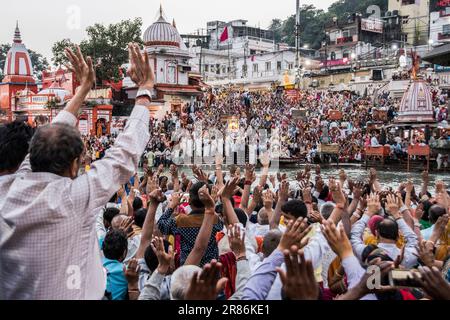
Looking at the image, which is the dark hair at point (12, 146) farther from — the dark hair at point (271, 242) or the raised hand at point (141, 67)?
the dark hair at point (271, 242)

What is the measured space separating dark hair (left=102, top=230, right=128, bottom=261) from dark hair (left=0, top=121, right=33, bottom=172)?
1027mm

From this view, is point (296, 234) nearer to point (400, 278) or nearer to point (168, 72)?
point (400, 278)

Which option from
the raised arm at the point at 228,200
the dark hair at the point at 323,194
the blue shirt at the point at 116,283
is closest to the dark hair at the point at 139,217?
the raised arm at the point at 228,200

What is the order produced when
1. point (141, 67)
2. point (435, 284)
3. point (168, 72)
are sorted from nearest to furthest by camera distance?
point (435, 284) < point (141, 67) < point (168, 72)

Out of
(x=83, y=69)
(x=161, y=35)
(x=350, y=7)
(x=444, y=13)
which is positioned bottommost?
(x=83, y=69)

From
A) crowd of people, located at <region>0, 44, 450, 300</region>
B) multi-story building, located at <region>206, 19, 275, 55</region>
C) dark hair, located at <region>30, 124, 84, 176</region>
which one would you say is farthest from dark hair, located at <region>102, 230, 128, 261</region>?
multi-story building, located at <region>206, 19, 275, 55</region>

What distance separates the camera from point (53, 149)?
2252 millimetres

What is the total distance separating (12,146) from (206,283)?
1502 mm

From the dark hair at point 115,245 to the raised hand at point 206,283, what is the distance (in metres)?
1.56

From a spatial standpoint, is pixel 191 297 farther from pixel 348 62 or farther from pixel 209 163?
pixel 348 62

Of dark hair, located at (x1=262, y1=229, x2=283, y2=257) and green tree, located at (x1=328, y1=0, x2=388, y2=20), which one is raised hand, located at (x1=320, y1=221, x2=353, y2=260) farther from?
green tree, located at (x1=328, y1=0, x2=388, y2=20)

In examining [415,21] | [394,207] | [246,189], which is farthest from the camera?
[415,21]

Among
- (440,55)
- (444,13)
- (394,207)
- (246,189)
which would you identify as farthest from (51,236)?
(444,13)
